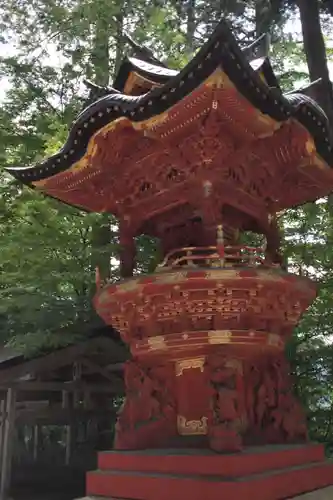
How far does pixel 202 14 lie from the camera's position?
565 inches

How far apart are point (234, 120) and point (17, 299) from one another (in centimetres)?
537

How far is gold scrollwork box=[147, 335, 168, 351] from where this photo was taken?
652cm

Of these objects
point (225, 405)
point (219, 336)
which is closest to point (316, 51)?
point (219, 336)

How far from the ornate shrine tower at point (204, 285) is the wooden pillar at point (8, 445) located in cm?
375

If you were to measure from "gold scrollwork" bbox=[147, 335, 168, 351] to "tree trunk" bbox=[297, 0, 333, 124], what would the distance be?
704cm

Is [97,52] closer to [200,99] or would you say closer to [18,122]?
[18,122]

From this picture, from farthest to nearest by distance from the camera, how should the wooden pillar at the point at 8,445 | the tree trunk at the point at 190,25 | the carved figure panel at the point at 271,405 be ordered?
the tree trunk at the point at 190,25, the wooden pillar at the point at 8,445, the carved figure panel at the point at 271,405

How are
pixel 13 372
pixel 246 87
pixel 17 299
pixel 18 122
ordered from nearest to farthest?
1. pixel 246 87
2. pixel 17 299
3. pixel 13 372
4. pixel 18 122

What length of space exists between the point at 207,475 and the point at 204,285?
2167 millimetres

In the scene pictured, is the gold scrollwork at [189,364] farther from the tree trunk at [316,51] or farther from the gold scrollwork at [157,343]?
the tree trunk at [316,51]

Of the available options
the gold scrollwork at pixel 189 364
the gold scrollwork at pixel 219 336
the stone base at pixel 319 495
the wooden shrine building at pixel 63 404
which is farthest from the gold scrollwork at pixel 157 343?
the wooden shrine building at pixel 63 404

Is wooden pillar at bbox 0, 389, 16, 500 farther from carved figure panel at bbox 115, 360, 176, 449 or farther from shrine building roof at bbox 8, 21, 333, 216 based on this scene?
shrine building roof at bbox 8, 21, 333, 216

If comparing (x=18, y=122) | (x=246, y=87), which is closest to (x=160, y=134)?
(x=246, y=87)

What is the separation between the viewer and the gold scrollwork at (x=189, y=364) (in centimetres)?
650
